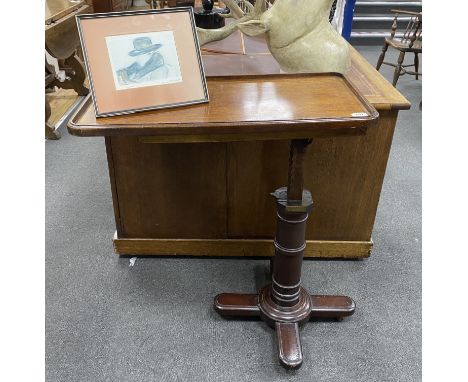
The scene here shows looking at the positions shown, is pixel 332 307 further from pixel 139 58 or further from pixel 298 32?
pixel 139 58

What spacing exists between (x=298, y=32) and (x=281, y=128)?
513 millimetres

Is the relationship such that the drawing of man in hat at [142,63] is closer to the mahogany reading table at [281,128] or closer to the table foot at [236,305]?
the mahogany reading table at [281,128]

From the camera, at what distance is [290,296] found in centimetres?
140

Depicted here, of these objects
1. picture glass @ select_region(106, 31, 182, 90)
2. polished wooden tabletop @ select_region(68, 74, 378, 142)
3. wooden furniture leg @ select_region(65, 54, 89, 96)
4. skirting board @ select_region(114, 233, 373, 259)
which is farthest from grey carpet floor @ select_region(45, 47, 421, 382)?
wooden furniture leg @ select_region(65, 54, 89, 96)

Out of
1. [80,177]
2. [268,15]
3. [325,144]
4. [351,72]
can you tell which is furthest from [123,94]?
[80,177]

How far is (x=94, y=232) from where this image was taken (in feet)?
6.44

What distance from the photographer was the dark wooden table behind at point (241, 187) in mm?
1508

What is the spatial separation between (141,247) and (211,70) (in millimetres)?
837

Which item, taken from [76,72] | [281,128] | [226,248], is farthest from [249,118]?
[76,72]

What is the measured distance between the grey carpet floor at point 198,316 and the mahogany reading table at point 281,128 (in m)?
0.08

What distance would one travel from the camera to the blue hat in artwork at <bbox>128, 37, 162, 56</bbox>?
0.93 m

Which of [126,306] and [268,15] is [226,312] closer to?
[126,306]

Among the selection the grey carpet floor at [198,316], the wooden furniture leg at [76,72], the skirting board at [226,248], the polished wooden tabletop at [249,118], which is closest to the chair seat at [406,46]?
the grey carpet floor at [198,316]

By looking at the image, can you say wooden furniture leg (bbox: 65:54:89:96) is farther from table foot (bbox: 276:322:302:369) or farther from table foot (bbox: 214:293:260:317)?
table foot (bbox: 276:322:302:369)
